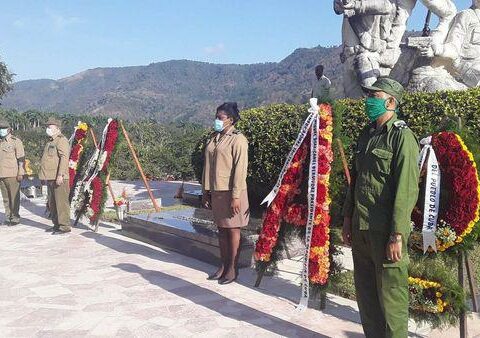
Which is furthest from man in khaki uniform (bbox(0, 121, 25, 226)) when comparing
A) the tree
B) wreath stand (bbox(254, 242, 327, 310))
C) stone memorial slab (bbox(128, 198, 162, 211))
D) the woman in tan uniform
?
the tree

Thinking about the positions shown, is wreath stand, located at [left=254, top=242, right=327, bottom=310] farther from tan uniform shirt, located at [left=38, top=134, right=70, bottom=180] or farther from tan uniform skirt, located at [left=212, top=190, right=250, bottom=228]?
tan uniform shirt, located at [left=38, top=134, right=70, bottom=180]

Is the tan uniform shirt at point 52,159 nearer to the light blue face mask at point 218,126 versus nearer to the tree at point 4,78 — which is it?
the light blue face mask at point 218,126

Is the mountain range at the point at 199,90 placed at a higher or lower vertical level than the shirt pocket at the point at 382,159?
higher

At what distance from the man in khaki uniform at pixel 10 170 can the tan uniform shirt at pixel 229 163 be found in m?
5.09

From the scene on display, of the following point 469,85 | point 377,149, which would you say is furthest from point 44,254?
point 469,85

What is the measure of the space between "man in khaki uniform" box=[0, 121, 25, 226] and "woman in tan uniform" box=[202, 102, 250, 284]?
16.4 ft

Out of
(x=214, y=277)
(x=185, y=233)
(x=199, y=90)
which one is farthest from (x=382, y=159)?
(x=199, y=90)

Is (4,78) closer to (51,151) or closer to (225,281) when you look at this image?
(51,151)

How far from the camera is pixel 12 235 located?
778 centimetres

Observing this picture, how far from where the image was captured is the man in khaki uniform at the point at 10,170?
853cm

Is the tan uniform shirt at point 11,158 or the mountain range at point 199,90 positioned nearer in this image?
the tan uniform shirt at point 11,158

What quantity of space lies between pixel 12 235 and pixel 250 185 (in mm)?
4040

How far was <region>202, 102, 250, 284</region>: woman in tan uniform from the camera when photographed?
4926 mm

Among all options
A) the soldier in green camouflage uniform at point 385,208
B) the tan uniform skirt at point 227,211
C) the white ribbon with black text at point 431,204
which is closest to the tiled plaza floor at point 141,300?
the tan uniform skirt at point 227,211
